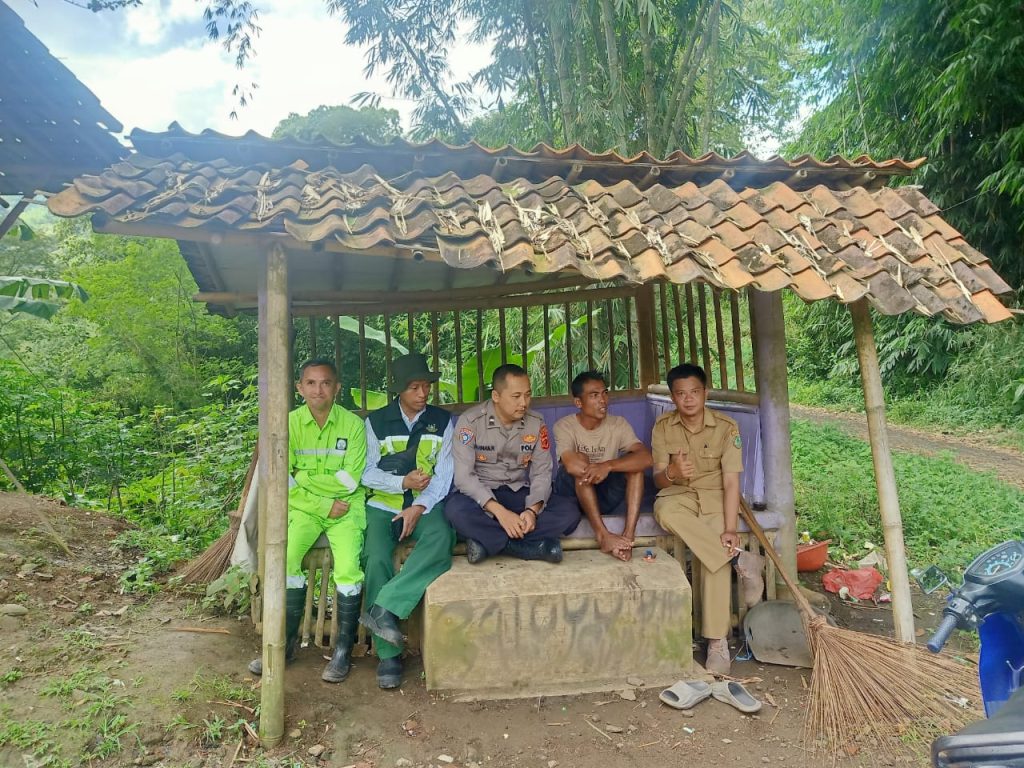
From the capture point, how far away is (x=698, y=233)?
3568mm

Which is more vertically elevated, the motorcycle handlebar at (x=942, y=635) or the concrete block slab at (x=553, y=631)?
the motorcycle handlebar at (x=942, y=635)

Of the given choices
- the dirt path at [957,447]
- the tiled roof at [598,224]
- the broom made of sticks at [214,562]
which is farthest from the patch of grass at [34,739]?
the dirt path at [957,447]

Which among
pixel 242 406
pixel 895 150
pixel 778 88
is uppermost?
pixel 778 88

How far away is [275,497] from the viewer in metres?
3.37

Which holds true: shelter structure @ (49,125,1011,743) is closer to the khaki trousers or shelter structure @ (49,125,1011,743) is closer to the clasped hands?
the khaki trousers

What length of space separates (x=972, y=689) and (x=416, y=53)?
9.69 metres

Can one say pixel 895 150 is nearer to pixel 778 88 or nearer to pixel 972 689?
pixel 778 88

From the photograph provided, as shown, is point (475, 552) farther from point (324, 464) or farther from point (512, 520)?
point (324, 464)

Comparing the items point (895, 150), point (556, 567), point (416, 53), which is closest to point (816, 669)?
point (556, 567)

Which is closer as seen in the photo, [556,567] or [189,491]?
[556,567]

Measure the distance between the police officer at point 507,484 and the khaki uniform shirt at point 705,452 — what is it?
738 millimetres

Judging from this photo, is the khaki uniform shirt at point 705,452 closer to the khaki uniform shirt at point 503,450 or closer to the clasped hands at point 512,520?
the khaki uniform shirt at point 503,450

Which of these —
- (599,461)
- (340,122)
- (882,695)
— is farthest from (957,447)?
(340,122)

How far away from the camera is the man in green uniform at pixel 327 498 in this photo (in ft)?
12.9
